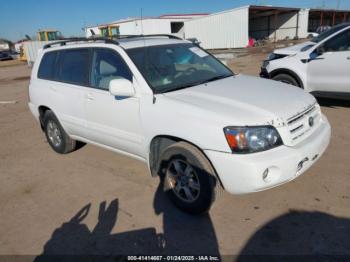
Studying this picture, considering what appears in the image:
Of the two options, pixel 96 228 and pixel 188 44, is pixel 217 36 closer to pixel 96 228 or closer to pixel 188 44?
pixel 188 44

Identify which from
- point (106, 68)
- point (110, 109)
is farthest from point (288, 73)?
point (110, 109)

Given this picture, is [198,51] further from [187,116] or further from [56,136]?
[56,136]

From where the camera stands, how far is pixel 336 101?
7102 millimetres

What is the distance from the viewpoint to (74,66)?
4426 millimetres

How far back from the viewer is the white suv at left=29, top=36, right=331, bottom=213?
2.76 m

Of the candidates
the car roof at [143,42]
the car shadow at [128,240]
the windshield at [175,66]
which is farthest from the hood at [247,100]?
the car shadow at [128,240]

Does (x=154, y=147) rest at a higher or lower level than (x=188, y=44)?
lower

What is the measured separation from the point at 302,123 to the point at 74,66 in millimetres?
3126

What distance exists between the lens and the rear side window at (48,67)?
16.1 feet

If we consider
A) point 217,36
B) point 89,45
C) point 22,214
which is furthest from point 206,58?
point 217,36

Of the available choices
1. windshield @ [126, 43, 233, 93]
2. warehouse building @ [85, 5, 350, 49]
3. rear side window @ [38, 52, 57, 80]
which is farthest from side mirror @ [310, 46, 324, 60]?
warehouse building @ [85, 5, 350, 49]

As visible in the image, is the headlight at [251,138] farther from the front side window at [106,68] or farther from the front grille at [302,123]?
the front side window at [106,68]

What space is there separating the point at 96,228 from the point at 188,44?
272 centimetres

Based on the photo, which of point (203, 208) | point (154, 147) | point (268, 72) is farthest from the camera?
point (268, 72)
